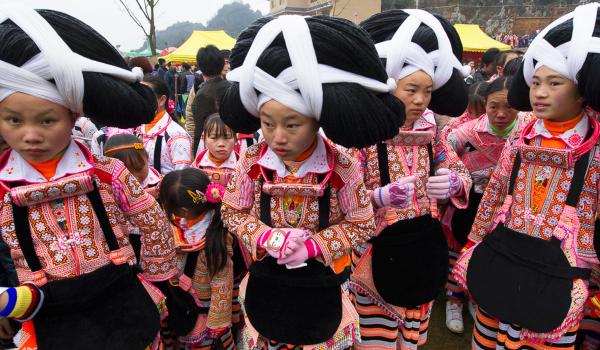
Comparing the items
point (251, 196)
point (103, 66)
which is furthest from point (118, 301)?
point (103, 66)

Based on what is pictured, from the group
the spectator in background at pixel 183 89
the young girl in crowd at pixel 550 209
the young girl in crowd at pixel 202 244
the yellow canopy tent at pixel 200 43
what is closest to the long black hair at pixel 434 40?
the young girl in crowd at pixel 550 209

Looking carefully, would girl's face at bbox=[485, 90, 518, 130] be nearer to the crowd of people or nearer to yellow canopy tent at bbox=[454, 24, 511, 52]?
the crowd of people

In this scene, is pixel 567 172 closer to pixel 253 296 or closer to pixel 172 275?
pixel 253 296

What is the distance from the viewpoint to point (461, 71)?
83.6 inches

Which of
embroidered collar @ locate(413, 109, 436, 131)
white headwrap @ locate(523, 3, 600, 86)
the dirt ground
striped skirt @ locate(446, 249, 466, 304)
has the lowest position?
the dirt ground

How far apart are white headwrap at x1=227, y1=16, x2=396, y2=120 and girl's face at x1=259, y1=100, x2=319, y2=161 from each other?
0.03 meters

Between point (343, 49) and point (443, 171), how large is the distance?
3.09 ft

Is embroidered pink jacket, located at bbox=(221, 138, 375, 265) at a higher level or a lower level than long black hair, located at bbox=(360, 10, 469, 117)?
lower

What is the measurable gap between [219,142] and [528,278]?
2.07 metres

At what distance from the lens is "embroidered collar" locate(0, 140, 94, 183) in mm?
1466

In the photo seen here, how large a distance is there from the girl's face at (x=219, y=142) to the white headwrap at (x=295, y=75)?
1.39m

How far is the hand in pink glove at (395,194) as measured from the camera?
183 centimetres

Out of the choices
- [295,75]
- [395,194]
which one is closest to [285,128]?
[295,75]

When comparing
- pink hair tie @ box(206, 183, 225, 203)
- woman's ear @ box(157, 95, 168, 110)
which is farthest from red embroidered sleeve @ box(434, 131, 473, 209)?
woman's ear @ box(157, 95, 168, 110)
